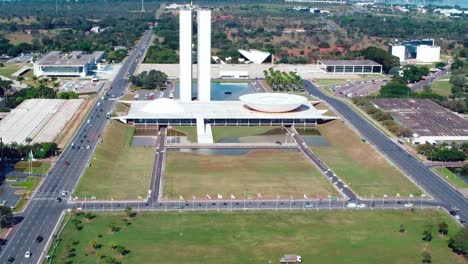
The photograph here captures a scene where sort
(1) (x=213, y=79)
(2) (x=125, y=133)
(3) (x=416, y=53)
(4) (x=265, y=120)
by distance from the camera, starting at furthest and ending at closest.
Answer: (3) (x=416, y=53), (1) (x=213, y=79), (4) (x=265, y=120), (2) (x=125, y=133)

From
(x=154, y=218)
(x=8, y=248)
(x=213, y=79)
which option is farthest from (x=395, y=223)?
(x=213, y=79)

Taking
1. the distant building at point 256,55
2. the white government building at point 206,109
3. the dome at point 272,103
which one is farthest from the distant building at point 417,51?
the dome at point 272,103

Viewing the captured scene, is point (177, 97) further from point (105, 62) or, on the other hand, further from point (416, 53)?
point (416, 53)

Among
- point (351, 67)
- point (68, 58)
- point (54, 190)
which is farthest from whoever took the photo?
point (351, 67)

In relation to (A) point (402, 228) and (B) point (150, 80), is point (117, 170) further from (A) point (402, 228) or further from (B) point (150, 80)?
(B) point (150, 80)

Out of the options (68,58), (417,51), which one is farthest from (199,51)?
(417,51)

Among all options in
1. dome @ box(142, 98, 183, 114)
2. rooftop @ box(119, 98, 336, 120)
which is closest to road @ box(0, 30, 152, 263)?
rooftop @ box(119, 98, 336, 120)

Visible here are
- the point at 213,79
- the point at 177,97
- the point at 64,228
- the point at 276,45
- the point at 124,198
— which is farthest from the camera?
the point at 276,45

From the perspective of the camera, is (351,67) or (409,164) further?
(351,67)
